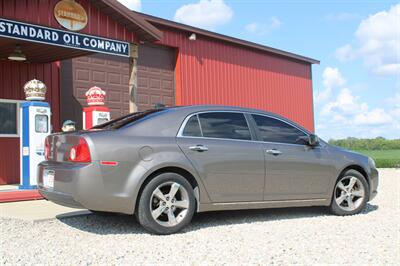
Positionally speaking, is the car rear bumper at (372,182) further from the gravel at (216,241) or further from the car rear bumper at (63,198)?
the car rear bumper at (63,198)

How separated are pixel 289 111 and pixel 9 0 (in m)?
14.6

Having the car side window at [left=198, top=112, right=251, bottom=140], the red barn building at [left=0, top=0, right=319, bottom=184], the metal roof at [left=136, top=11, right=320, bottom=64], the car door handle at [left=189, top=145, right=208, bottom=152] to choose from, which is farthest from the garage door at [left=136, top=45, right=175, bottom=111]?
the car door handle at [left=189, top=145, right=208, bottom=152]

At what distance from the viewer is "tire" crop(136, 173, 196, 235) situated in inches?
219

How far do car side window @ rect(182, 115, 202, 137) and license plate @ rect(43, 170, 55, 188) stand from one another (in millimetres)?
1631

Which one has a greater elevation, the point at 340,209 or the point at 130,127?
the point at 130,127

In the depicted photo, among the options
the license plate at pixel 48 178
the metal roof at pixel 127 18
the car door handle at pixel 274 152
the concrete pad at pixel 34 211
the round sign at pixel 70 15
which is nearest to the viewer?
the license plate at pixel 48 178

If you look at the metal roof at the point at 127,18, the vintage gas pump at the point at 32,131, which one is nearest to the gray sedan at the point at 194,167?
the vintage gas pump at the point at 32,131

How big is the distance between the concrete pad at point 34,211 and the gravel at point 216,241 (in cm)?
24

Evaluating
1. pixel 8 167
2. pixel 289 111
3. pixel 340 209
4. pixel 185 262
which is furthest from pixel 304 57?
pixel 185 262

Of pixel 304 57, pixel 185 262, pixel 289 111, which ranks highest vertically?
pixel 304 57

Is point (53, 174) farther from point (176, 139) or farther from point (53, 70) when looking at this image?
point (53, 70)

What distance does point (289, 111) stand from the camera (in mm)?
21391

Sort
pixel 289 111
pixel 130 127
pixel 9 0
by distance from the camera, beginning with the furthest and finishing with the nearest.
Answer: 1. pixel 289 111
2. pixel 9 0
3. pixel 130 127

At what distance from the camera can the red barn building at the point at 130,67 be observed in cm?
1000
